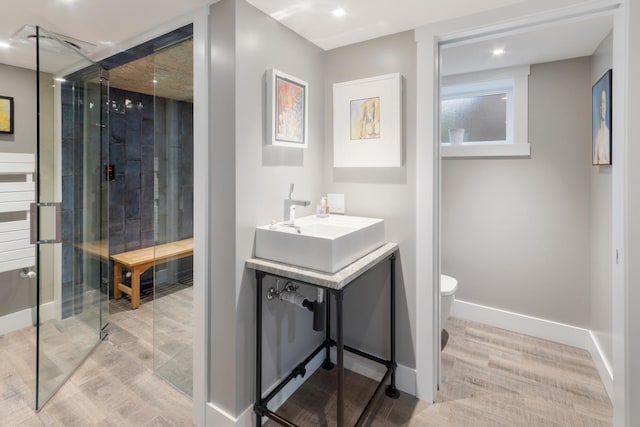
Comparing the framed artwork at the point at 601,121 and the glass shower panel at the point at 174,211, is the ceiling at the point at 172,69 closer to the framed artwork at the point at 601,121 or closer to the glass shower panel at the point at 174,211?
the glass shower panel at the point at 174,211

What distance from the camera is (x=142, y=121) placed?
356 centimetres

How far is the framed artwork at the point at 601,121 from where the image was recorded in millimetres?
1994

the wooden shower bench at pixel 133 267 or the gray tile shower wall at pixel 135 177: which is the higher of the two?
the gray tile shower wall at pixel 135 177

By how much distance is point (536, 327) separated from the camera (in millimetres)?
2748

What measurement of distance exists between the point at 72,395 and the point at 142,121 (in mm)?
2638

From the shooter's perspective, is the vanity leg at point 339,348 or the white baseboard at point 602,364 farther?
the white baseboard at point 602,364

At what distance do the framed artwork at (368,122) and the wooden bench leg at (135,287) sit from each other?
2295 millimetres

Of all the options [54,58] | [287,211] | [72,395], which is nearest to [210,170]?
[287,211]

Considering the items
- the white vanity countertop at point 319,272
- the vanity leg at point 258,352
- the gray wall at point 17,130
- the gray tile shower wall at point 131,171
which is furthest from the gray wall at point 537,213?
the gray wall at point 17,130

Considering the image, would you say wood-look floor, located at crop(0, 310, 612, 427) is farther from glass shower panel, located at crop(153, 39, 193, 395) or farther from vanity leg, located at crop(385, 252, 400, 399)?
glass shower panel, located at crop(153, 39, 193, 395)

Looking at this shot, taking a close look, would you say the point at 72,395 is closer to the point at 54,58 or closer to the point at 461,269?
the point at 54,58

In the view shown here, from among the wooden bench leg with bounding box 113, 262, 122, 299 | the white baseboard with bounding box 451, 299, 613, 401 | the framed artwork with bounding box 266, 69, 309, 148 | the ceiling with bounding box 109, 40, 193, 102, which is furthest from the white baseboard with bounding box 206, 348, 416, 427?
the wooden bench leg with bounding box 113, 262, 122, 299

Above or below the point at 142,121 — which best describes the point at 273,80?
below

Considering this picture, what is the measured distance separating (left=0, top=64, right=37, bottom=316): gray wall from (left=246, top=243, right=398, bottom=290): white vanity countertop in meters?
2.54
